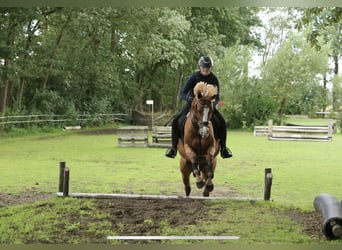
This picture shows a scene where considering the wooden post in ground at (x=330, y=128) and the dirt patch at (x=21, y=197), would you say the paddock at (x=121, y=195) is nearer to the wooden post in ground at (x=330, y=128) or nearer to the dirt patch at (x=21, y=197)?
the dirt patch at (x=21, y=197)

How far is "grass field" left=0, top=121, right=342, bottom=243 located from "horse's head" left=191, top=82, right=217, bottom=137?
79cm

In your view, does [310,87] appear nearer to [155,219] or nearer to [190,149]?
[190,149]

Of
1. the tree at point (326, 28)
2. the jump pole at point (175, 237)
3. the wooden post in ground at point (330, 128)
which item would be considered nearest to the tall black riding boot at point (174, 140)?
the jump pole at point (175, 237)

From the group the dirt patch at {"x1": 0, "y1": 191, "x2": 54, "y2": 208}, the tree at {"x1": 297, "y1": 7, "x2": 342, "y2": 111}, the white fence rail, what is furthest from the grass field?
the tree at {"x1": 297, "y1": 7, "x2": 342, "y2": 111}

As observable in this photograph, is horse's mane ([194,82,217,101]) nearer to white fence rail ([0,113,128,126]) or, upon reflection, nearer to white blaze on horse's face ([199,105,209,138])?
white blaze on horse's face ([199,105,209,138])

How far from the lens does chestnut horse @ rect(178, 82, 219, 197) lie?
12.7ft

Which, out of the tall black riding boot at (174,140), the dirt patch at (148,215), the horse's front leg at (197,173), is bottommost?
the dirt patch at (148,215)

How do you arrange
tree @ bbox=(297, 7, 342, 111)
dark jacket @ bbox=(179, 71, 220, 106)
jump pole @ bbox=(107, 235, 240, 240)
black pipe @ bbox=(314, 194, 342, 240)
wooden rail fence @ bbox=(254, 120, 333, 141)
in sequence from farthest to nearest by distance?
wooden rail fence @ bbox=(254, 120, 333, 141) < tree @ bbox=(297, 7, 342, 111) < dark jacket @ bbox=(179, 71, 220, 106) < jump pole @ bbox=(107, 235, 240, 240) < black pipe @ bbox=(314, 194, 342, 240)

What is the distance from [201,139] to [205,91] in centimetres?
41

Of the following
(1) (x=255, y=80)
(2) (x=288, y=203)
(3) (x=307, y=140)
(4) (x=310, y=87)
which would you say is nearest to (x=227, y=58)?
(1) (x=255, y=80)

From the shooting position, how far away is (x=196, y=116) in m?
3.93

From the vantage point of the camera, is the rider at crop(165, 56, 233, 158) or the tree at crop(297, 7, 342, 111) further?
the tree at crop(297, 7, 342, 111)

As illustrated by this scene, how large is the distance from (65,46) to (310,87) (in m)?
2.73

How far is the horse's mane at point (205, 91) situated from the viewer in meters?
3.89
